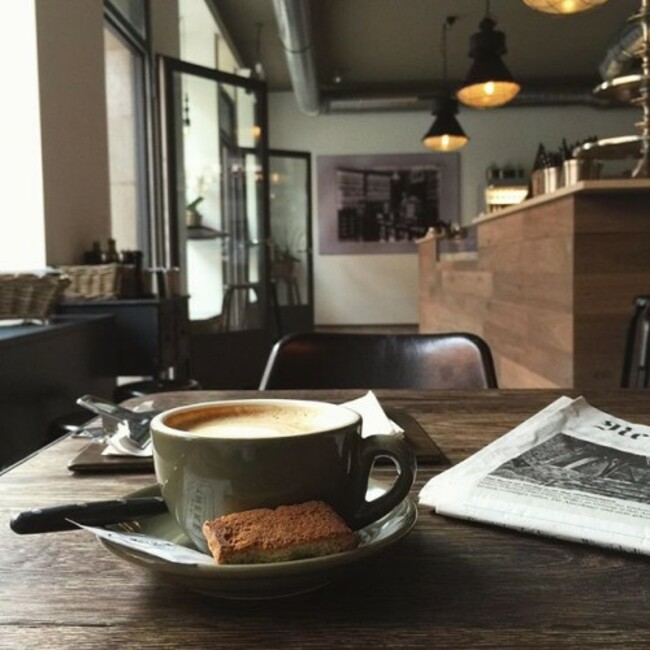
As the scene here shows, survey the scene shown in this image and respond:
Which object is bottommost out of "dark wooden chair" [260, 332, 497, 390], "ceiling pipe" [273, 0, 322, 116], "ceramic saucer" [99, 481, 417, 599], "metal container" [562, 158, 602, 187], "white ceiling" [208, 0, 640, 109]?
"dark wooden chair" [260, 332, 497, 390]

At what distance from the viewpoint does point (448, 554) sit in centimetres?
47

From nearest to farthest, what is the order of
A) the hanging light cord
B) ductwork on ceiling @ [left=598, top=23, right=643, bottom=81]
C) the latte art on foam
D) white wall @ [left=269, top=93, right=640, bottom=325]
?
the latte art on foam, ductwork on ceiling @ [left=598, top=23, right=643, bottom=81], the hanging light cord, white wall @ [left=269, top=93, right=640, bottom=325]

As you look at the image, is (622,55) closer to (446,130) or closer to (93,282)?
(446,130)

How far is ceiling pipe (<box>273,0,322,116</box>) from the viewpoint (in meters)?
5.21

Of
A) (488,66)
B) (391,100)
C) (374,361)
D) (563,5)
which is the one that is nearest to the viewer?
(374,361)

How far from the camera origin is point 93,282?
2.88 meters

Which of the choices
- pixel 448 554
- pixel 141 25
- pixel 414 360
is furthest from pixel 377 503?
pixel 141 25

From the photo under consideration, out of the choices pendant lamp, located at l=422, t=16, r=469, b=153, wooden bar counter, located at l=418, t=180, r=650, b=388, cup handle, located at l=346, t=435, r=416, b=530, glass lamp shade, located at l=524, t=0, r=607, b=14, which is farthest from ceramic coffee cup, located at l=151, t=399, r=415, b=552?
pendant lamp, located at l=422, t=16, r=469, b=153

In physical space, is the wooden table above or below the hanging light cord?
below

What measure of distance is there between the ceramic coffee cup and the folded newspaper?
0.10 meters

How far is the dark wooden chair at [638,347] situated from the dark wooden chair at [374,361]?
110 centimetres

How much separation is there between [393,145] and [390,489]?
355 inches

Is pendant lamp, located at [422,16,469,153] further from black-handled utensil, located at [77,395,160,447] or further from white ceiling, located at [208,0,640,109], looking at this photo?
black-handled utensil, located at [77,395,160,447]

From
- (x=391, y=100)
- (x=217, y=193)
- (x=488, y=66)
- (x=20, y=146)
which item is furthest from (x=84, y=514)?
(x=391, y=100)
